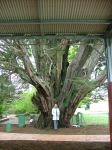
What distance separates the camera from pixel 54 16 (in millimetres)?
10312

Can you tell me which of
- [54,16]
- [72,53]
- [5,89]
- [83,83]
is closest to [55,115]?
[83,83]

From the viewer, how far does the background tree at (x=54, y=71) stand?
19.0 meters

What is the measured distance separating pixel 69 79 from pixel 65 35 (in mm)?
9213

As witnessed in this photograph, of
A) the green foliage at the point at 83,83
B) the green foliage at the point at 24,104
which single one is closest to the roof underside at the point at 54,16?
the green foliage at the point at 83,83

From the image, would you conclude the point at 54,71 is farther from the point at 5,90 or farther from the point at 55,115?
the point at 5,90

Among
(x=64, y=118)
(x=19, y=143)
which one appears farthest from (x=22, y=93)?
(x=19, y=143)

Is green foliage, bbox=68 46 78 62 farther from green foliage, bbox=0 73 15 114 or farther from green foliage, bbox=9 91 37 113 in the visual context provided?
green foliage, bbox=9 91 37 113

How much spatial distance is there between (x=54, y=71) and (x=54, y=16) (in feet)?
36.7

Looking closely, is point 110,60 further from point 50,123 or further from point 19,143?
point 50,123

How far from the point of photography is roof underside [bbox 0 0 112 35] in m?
9.52

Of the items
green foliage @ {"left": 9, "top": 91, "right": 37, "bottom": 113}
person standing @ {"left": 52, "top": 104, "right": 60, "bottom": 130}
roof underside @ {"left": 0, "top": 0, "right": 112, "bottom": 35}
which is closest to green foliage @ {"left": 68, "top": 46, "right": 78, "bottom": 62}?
person standing @ {"left": 52, "top": 104, "right": 60, "bottom": 130}

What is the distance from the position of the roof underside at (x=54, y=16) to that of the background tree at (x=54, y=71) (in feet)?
21.4

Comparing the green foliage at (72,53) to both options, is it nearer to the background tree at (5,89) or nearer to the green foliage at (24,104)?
the background tree at (5,89)

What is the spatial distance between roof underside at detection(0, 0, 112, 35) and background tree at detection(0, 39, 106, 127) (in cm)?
652
